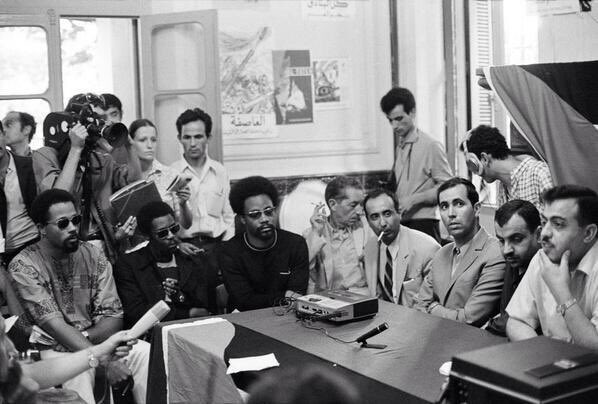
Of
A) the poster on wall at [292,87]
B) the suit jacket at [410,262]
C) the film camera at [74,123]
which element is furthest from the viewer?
the poster on wall at [292,87]

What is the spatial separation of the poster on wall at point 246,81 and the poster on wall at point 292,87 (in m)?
0.05

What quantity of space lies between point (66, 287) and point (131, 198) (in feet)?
2.07

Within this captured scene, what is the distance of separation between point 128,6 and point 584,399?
417 cm

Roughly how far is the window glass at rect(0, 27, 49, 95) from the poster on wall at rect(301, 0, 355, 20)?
1.75 metres

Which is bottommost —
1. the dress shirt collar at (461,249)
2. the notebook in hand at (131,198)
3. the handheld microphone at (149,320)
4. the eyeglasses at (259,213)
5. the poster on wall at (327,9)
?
the handheld microphone at (149,320)

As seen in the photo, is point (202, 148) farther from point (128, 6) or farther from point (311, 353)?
point (311, 353)

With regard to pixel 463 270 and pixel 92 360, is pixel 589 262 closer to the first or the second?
pixel 463 270

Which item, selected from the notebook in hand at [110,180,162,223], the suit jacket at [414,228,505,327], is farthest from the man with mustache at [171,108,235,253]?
the suit jacket at [414,228,505,327]

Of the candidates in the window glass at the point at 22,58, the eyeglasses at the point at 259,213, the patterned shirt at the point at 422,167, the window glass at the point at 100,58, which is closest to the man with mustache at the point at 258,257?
the eyeglasses at the point at 259,213

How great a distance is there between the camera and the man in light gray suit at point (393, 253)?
3924 mm

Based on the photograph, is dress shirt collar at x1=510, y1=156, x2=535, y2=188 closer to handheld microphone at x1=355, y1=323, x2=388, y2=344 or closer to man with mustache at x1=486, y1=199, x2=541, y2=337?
man with mustache at x1=486, y1=199, x2=541, y2=337

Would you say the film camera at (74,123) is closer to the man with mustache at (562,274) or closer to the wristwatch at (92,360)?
the wristwatch at (92,360)

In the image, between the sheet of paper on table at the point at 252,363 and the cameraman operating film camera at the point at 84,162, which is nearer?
the sheet of paper on table at the point at 252,363

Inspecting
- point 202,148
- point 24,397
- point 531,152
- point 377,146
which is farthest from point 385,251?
point 24,397
